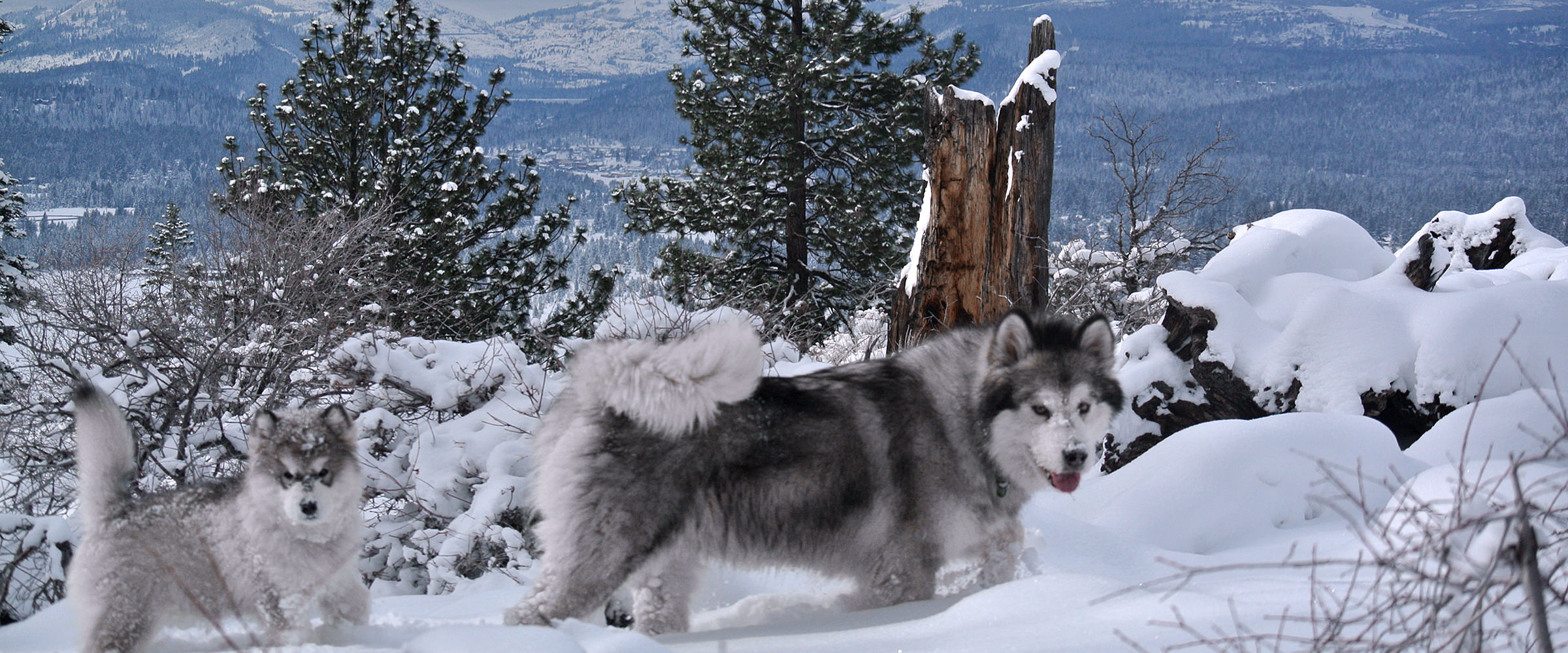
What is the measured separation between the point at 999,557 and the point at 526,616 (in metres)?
2.11

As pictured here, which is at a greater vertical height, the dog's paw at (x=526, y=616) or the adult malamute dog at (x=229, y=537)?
the adult malamute dog at (x=229, y=537)

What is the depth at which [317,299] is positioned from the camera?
11633 mm

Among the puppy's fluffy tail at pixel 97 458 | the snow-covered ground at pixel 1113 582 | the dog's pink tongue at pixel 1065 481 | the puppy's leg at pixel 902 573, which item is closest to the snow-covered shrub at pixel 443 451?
the snow-covered ground at pixel 1113 582

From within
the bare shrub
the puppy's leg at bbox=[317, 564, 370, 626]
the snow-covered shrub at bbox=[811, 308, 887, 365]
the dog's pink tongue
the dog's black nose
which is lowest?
the snow-covered shrub at bbox=[811, 308, 887, 365]

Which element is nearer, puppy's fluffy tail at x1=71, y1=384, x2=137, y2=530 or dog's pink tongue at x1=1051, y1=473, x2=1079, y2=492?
puppy's fluffy tail at x1=71, y1=384, x2=137, y2=530

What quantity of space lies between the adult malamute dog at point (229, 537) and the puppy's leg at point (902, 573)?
2.15 m

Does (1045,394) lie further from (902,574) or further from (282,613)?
(282,613)

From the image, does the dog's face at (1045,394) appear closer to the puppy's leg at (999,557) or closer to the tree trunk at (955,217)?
the puppy's leg at (999,557)

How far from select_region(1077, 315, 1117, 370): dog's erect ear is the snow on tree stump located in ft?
15.2

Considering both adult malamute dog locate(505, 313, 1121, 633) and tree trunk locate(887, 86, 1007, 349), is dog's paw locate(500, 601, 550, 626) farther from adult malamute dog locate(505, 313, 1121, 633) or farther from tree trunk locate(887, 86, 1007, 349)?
tree trunk locate(887, 86, 1007, 349)

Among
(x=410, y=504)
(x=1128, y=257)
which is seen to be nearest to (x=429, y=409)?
(x=410, y=504)

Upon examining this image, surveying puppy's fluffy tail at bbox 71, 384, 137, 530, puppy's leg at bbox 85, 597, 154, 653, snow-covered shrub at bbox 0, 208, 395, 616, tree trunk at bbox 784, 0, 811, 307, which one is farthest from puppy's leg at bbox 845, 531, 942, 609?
tree trunk at bbox 784, 0, 811, 307

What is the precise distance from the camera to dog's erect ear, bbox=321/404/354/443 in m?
3.31

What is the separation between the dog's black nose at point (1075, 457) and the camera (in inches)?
147
